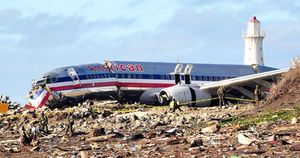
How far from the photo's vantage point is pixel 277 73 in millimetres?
48031

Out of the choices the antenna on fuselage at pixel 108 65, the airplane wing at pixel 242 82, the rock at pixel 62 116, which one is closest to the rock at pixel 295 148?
the rock at pixel 62 116

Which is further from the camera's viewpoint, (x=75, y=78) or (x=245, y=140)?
(x=75, y=78)

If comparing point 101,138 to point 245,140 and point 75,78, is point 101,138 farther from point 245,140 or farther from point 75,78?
point 75,78

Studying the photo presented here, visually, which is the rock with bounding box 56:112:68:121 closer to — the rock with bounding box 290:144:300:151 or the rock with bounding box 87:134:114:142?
the rock with bounding box 87:134:114:142

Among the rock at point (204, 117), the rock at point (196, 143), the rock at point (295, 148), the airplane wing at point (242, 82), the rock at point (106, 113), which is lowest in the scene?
the rock at point (106, 113)

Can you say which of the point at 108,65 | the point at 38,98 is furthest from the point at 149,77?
the point at 38,98

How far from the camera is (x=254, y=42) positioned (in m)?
75.1

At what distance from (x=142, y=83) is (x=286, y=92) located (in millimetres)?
18442

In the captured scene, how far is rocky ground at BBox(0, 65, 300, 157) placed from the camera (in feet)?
62.2

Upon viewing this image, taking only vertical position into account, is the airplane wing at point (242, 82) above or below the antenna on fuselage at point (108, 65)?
below

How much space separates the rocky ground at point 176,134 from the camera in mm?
18969

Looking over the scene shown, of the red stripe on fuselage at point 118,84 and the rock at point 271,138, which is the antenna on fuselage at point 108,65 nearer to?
the red stripe on fuselage at point 118,84

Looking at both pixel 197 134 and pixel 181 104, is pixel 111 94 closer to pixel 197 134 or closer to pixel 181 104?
pixel 181 104

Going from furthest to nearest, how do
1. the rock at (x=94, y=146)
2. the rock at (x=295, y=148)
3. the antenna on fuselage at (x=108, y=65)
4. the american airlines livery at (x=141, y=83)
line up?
the antenna on fuselage at (x=108, y=65)
the american airlines livery at (x=141, y=83)
the rock at (x=94, y=146)
the rock at (x=295, y=148)
